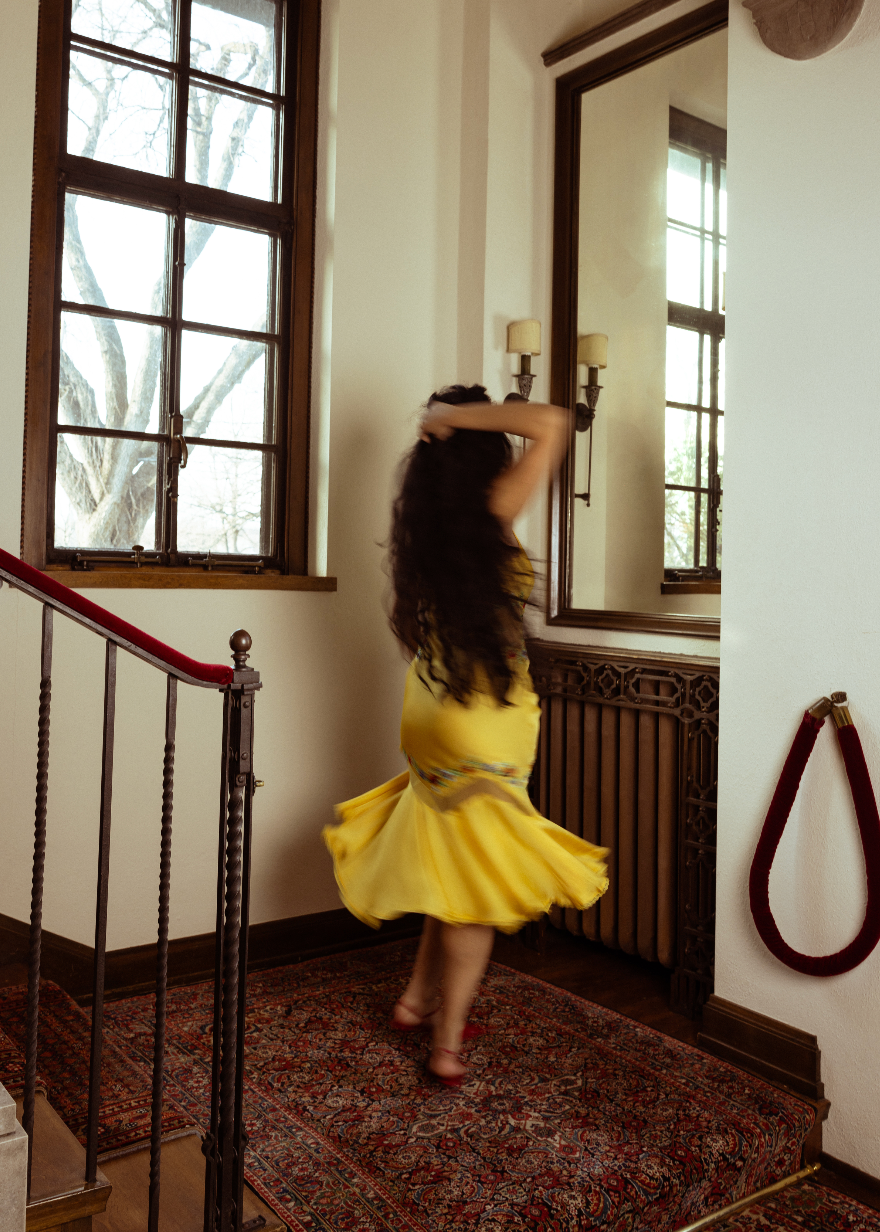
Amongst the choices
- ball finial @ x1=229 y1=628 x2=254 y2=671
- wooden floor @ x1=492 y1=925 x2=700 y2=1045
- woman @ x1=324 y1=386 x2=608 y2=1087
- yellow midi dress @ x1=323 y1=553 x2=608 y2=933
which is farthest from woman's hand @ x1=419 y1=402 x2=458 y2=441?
wooden floor @ x1=492 y1=925 x2=700 y2=1045

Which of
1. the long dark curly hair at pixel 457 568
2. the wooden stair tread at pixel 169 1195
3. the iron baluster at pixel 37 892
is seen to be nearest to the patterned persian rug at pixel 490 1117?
the wooden stair tread at pixel 169 1195

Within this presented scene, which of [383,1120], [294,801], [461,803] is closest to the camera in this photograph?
[383,1120]

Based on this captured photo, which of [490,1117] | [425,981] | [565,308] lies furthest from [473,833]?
[565,308]

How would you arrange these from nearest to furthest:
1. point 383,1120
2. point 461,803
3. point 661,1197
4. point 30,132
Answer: point 661,1197, point 383,1120, point 461,803, point 30,132

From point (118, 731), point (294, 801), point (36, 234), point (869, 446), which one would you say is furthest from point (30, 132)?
point (869, 446)

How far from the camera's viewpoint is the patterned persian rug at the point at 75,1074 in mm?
2223

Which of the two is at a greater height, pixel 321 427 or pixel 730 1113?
pixel 321 427

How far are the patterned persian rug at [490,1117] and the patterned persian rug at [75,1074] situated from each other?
0.29 feet

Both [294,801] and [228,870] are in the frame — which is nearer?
[228,870]

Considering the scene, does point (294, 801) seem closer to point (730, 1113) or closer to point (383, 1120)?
point (383, 1120)

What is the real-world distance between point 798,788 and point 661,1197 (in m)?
1.01

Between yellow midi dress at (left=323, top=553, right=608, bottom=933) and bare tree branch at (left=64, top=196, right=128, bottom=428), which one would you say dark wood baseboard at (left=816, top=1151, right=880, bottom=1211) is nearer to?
yellow midi dress at (left=323, top=553, right=608, bottom=933)

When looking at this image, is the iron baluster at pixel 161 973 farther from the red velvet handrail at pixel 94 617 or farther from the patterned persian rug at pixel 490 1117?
the patterned persian rug at pixel 490 1117

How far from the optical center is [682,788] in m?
3.09
